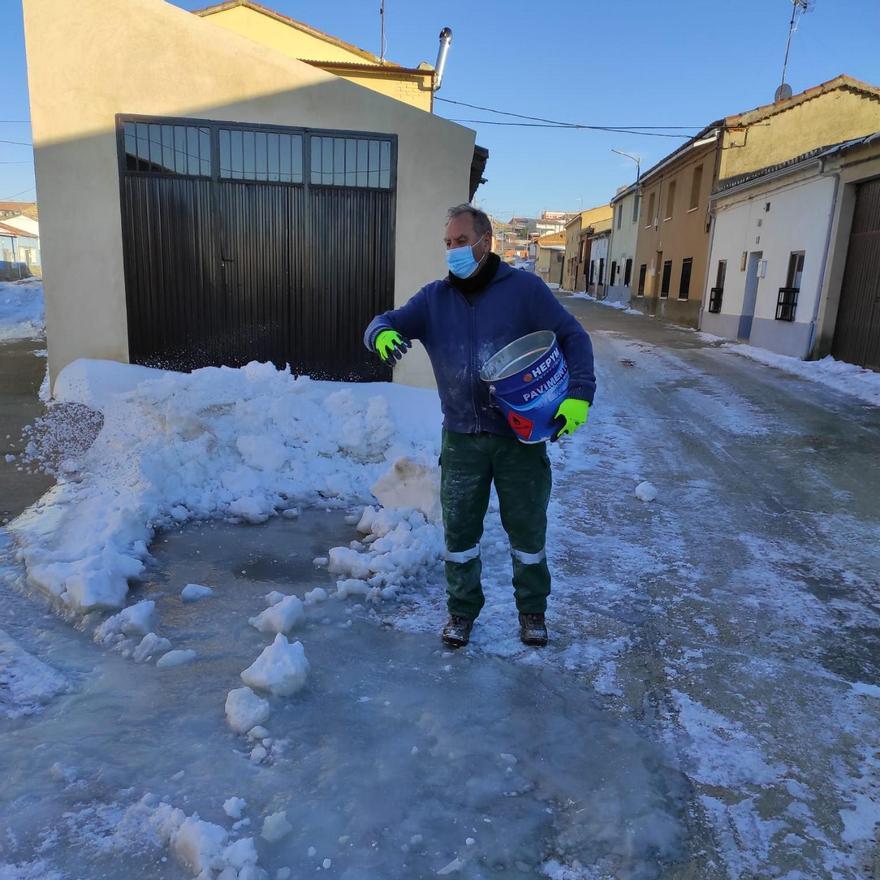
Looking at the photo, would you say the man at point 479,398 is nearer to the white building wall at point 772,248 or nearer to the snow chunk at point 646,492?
the snow chunk at point 646,492

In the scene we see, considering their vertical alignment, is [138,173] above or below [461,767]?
above

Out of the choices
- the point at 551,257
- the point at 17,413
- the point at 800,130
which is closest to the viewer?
the point at 17,413

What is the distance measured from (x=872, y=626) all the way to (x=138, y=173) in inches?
326

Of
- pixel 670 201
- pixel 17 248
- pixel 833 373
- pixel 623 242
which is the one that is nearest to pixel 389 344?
pixel 833 373

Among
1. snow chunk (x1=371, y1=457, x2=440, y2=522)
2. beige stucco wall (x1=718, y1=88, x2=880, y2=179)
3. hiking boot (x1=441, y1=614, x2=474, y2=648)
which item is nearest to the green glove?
hiking boot (x1=441, y1=614, x2=474, y2=648)

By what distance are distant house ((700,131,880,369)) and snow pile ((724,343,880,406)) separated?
0.35m

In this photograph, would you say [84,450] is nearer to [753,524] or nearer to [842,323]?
[753,524]

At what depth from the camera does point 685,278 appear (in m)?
24.3

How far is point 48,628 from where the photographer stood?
304 cm

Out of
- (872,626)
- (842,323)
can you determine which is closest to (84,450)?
(872,626)

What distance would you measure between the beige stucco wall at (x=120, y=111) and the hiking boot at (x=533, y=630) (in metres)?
6.13

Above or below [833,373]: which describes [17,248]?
above

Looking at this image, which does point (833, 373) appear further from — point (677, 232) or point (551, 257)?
point (551, 257)

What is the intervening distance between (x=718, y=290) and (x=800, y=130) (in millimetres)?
5464
